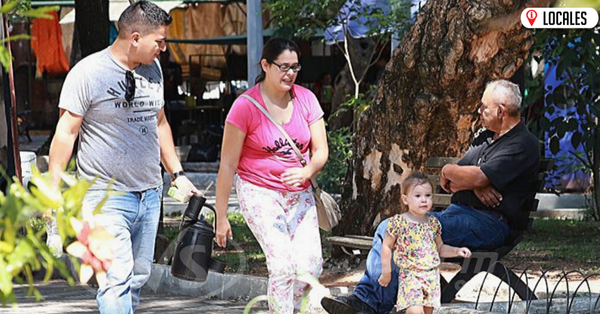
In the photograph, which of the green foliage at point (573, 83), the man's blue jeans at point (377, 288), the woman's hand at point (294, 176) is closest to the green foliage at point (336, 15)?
the green foliage at point (573, 83)

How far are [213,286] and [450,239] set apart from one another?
264cm

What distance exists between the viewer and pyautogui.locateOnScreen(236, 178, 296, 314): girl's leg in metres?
6.22

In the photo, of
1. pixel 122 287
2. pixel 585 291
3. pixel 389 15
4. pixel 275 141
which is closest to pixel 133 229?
pixel 122 287

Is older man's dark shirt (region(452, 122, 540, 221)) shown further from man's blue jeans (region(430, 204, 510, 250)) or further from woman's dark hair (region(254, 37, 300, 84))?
woman's dark hair (region(254, 37, 300, 84))

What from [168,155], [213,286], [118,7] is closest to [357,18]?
[118,7]

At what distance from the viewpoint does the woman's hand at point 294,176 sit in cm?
618

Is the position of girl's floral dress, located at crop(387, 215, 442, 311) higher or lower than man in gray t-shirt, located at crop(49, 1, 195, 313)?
lower

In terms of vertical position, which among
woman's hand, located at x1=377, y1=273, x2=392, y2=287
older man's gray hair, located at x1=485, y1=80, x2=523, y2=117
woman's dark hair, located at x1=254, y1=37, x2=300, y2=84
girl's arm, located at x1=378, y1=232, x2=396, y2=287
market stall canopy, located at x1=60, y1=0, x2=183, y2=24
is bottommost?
woman's hand, located at x1=377, y1=273, x2=392, y2=287

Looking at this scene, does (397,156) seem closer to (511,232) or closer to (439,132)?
(439,132)

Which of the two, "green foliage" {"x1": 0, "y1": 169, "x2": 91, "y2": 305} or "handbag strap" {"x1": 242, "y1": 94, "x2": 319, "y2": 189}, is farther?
"handbag strap" {"x1": 242, "y1": 94, "x2": 319, "y2": 189}

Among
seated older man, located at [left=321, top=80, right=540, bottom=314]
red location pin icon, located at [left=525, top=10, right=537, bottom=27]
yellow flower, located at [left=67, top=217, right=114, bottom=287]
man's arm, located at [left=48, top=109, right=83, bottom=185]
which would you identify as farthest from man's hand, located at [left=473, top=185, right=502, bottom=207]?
yellow flower, located at [left=67, top=217, right=114, bottom=287]

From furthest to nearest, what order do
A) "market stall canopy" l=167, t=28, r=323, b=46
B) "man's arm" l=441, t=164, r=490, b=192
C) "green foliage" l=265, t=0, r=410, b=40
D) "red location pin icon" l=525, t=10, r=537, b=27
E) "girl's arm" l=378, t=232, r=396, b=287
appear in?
"market stall canopy" l=167, t=28, r=323, b=46, "green foliage" l=265, t=0, r=410, b=40, "red location pin icon" l=525, t=10, r=537, b=27, "man's arm" l=441, t=164, r=490, b=192, "girl's arm" l=378, t=232, r=396, b=287

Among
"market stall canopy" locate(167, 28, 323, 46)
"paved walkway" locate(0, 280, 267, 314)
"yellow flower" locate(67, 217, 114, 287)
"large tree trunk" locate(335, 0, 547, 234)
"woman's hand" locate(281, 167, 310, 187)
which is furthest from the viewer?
"market stall canopy" locate(167, 28, 323, 46)

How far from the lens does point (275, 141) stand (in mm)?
6215
